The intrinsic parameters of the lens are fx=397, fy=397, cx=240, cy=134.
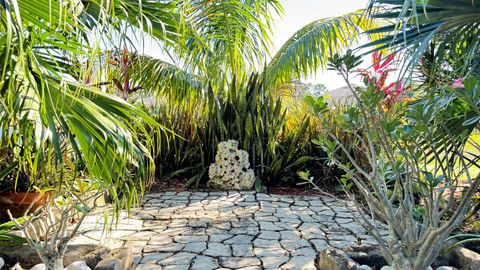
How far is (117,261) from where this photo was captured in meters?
2.33

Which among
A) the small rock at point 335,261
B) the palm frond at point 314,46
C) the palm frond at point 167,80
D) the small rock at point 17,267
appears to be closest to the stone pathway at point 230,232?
the small rock at point 335,261

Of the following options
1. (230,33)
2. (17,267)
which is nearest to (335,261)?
(17,267)

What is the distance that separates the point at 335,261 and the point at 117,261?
1.30 meters

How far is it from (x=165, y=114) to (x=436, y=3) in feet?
15.5

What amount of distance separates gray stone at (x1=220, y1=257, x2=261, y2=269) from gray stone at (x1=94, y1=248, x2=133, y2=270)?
0.67 meters

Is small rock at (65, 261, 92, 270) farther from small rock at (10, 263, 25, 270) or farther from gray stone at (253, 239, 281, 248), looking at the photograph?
gray stone at (253, 239, 281, 248)

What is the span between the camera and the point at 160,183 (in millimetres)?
6113

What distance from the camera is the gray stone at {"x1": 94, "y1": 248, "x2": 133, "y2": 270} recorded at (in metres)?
2.27

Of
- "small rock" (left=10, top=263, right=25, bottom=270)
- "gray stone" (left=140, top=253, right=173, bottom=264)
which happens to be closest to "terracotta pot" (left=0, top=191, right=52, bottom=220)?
"small rock" (left=10, top=263, right=25, bottom=270)

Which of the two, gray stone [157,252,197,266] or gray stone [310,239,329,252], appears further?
gray stone [310,239,329,252]

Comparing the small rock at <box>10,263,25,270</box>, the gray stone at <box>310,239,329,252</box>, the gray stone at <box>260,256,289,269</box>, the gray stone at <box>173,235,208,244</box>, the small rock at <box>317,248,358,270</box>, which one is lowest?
the gray stone at <box>310,239,329,252</box>

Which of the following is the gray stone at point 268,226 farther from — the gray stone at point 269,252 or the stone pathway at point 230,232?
the gray stone at point 269,252

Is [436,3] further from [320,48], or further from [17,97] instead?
[320,48]

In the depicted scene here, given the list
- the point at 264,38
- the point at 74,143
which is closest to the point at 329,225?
the point at 74,143
